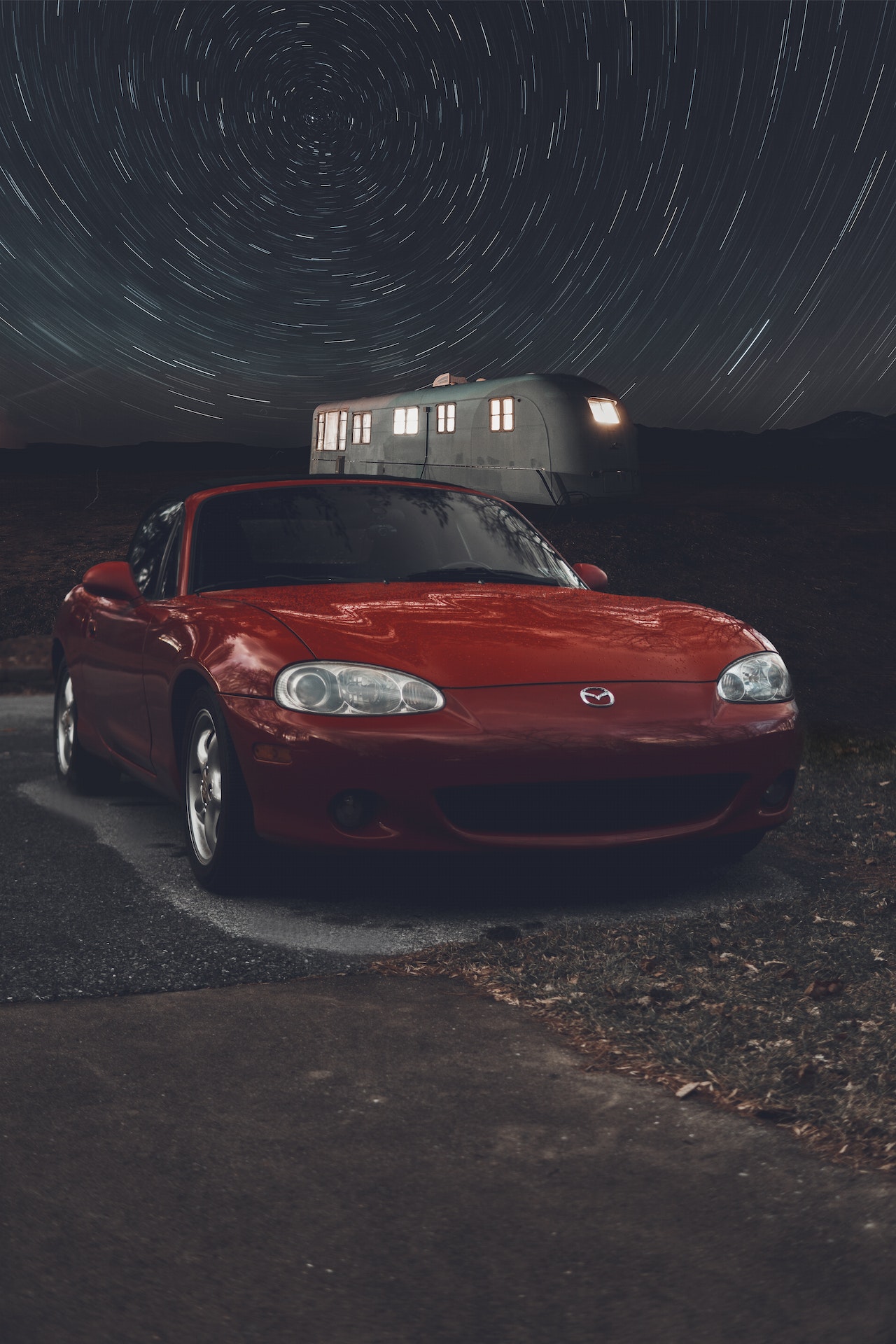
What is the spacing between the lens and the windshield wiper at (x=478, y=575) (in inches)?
219

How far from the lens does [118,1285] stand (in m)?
2.15

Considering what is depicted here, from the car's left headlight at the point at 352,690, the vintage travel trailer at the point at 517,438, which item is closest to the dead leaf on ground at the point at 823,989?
the car's left headlight at the point at 352,690

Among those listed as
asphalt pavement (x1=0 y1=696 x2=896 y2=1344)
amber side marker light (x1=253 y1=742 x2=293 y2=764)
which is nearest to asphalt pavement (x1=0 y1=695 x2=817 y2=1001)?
asphalt pavement (x1=0 y1=696 x2=896 y2=1344)

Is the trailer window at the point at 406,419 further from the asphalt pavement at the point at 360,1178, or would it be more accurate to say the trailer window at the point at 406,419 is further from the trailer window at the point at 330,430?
the asphalt pavement at the point at 360,1178

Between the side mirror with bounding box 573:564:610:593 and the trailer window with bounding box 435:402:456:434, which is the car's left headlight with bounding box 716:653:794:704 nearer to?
the side mirror with bounding box 573:564:610:593

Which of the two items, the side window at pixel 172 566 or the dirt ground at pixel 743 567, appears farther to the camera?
the dirt ground at pixel 743 567

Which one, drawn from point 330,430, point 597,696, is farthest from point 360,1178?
point 330,430

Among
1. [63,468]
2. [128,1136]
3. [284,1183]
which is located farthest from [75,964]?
[63,468]

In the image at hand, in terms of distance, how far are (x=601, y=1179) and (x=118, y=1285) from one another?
0.88 m

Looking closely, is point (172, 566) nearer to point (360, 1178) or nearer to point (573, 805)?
point (573, 805)

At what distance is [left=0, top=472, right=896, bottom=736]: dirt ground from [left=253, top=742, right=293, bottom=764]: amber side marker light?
6.87 meters

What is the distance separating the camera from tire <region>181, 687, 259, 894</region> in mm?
4574

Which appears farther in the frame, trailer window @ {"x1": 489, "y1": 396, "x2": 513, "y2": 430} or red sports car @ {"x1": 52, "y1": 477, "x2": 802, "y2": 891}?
trailer window @ {"x1": 489, "y1": 396, "x2": 513, "y2": 430}

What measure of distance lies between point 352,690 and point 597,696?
2.62ft
